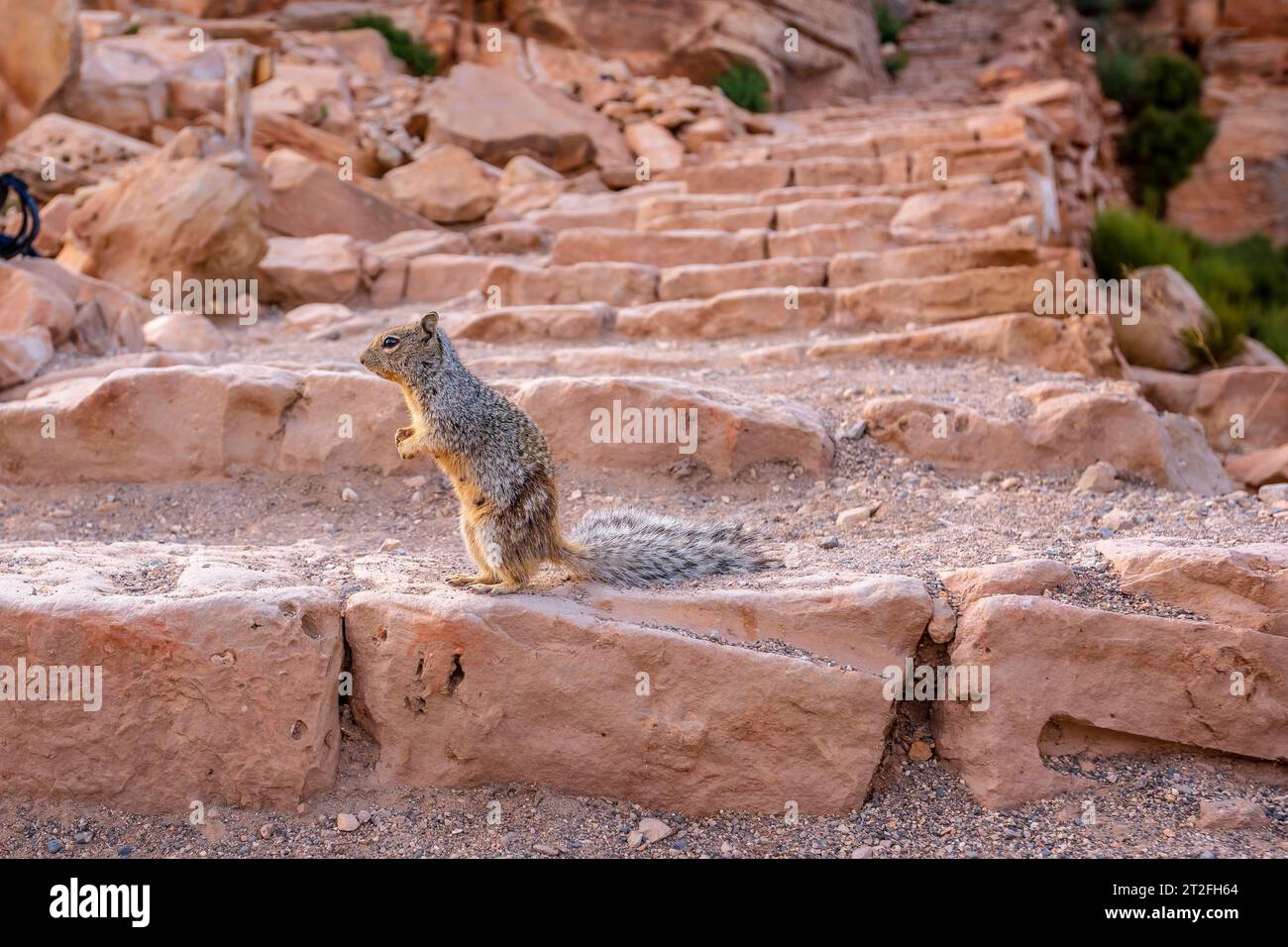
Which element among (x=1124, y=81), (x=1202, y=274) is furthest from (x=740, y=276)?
(x=1124, y=81)

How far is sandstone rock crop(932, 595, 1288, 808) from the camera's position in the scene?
156 inches

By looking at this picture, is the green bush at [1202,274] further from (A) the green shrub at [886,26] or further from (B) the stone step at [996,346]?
(A) the green shrub at [886,26]

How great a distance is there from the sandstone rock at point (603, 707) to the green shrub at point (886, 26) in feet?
75.7

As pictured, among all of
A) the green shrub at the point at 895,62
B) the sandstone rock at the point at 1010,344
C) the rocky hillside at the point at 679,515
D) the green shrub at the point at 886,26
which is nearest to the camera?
the rocky hillside at the point at 679,515

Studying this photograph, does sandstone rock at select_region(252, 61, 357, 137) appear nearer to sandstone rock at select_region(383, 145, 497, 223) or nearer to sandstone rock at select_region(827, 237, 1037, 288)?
sandstone rock at select_region(383, 145, 497, 223)

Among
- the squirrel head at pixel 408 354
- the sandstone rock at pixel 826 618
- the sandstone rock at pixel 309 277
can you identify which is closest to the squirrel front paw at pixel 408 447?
the squirrel head at pixel 408 354

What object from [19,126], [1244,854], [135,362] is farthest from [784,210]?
[19,126]

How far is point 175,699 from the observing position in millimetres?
→ 3859

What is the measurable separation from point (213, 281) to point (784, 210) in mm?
5649

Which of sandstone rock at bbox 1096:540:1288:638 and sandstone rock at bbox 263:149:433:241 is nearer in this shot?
sandstone rock at bbox 1096:540:1288:638

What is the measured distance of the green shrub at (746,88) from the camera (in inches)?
747

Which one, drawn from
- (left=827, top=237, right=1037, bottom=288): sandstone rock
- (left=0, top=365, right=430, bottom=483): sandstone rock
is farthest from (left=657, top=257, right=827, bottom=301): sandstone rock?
(left=0, top=365, right=430, bottom=483): sandstone rock

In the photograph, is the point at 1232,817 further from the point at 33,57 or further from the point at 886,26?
the point at 886,26

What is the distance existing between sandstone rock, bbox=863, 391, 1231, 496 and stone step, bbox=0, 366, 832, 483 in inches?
22.5
